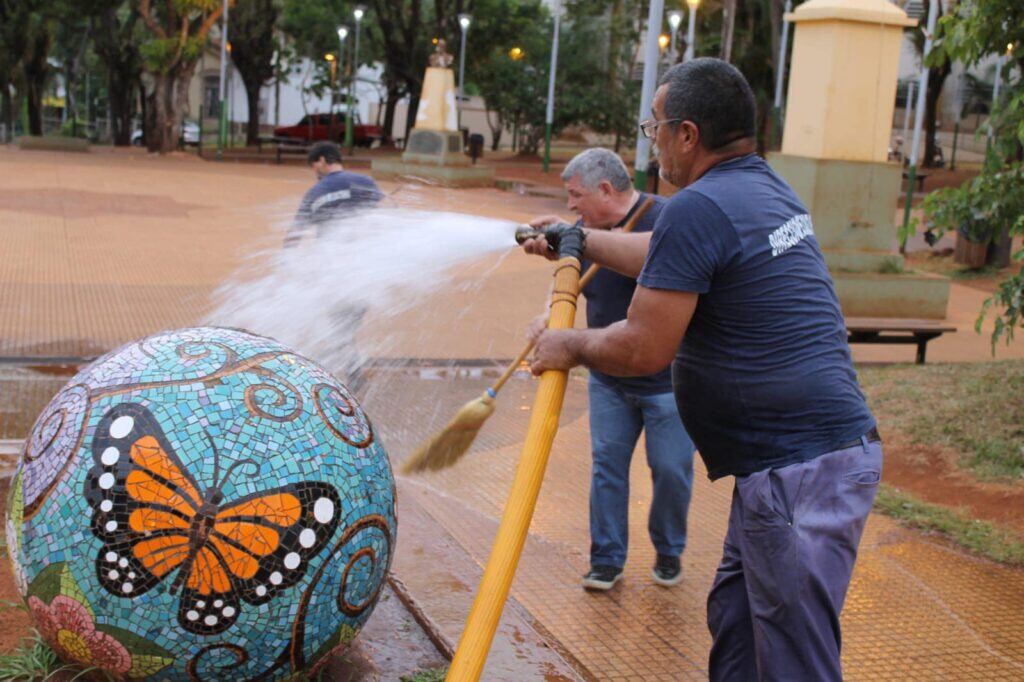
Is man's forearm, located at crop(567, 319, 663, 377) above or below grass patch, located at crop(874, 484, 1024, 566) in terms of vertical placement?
above

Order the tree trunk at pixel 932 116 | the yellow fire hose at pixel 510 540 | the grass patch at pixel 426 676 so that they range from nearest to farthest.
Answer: the yellow fire hose at pixel 510 540 → the grass patch at pixel 426 676 → the tree trunk at pixel 932 116

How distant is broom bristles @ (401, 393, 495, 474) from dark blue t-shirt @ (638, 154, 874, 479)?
1.41 metres

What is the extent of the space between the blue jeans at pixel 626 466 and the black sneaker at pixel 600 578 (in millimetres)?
27

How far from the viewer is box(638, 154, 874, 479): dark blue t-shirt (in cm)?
298

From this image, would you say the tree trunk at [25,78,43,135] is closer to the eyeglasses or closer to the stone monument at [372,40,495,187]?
the stone monument at [372,40,495,187]

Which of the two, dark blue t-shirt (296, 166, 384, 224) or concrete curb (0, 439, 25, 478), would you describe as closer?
concrete curb (0, 439, 25, 478)

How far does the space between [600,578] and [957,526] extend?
2.32 meters

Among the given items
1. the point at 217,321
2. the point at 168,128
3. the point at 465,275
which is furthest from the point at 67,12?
the point at 217,321

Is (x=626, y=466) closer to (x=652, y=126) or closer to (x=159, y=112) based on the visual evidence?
(x=652, y=126)

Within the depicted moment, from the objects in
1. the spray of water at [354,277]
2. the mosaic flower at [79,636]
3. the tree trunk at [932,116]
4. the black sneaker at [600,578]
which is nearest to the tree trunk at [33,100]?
the tree trunk at [932,116]

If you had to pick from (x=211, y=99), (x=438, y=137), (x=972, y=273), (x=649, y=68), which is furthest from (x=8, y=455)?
(x=211, y=99)

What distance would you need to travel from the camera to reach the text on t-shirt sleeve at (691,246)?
296 cm

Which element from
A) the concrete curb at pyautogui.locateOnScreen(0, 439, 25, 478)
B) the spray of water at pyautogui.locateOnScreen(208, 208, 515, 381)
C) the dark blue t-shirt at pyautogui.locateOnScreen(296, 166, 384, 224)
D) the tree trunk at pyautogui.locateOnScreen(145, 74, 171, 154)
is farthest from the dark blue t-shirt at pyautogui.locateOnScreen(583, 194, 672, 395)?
the tree trunk at pyautogui.locateOnScreen(145, 74, 171, 154)

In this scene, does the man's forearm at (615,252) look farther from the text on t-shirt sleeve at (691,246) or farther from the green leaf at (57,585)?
the green leaf at (57,585)
